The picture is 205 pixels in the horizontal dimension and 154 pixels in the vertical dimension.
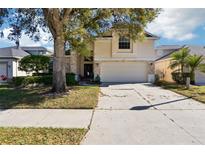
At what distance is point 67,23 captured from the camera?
16375 mm

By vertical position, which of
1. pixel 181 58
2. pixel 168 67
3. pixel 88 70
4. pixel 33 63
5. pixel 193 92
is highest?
pixel 181 58

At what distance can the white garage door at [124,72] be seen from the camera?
2916 cm

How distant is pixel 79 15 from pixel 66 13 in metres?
0.97

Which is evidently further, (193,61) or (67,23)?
(193,61)

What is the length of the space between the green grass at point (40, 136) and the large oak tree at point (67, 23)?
890cm

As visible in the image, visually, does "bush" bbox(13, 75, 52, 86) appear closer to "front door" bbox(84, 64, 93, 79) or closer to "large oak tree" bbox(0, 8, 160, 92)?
"large oak tree" bbox(0, 8, 160, 92)

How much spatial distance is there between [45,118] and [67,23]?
8171mm

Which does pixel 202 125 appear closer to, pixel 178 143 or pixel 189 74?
pixel 178 143

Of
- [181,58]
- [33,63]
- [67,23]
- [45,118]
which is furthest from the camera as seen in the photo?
[33,63]

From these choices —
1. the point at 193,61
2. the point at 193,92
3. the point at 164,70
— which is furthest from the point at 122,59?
the point at 193,92

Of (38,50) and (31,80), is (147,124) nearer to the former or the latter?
(31,80)

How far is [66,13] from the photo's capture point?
53.6 ft

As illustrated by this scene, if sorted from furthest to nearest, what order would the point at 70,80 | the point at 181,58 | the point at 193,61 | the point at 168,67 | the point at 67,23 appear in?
1. the point at 168,67
2. the point at 70,80
3. the point at 181,58
4. the point at 193,61
5. the point at 67,23
